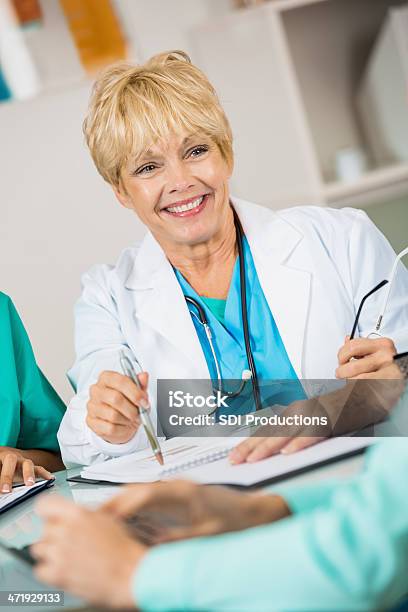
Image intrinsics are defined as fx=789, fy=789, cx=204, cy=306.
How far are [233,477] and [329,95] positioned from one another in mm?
2321

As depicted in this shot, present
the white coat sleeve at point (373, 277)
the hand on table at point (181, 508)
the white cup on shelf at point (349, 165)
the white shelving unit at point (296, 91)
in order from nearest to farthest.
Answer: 1. the hand on table at point (181, 508)
2. the white coat sleeve at point (373, 277)
3. the white shelving unit at point (296, 91)
4. the white cup on shelf at point (349, 165)

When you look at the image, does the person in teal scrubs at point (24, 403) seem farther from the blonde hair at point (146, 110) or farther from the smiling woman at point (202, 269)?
the blonde hair at point (146, 110)

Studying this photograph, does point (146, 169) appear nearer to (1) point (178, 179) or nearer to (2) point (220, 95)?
(1) point (178, 179)

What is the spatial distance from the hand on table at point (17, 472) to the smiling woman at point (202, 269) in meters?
0.10

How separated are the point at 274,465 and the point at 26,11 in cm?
227

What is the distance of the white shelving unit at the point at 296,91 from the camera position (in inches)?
109

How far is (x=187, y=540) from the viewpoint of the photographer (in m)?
0.63

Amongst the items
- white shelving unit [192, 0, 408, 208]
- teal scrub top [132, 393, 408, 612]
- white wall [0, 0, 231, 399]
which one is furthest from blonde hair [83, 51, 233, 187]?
teal scrub top [132, 393, 408, 612]

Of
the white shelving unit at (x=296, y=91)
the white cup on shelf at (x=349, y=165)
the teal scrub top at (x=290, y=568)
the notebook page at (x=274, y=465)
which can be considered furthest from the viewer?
the white cup on shelf at (x=349, y=165)

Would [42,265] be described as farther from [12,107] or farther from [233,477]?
[233,477]

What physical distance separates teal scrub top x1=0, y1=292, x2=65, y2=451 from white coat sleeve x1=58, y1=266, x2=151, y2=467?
129 millimetres

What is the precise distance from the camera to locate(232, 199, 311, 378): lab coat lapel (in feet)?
5.22

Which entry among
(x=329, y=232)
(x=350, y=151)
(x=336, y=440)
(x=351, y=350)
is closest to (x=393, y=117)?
(x=350, y=151)

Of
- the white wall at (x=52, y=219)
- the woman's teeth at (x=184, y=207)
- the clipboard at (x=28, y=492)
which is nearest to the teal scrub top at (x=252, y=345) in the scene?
the woman's teeth at (x=184, y=207)
